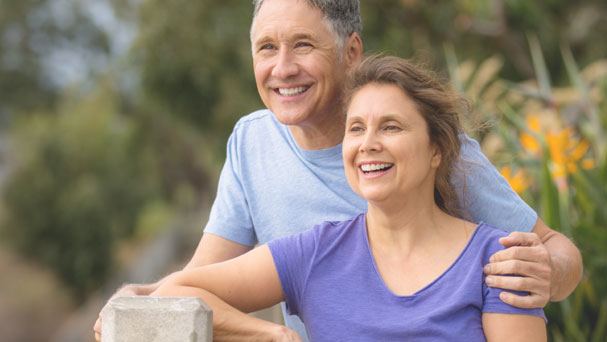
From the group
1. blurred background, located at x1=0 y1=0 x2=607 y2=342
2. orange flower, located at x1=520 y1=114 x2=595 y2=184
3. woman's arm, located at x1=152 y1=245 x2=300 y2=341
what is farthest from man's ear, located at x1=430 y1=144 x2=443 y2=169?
orange flower, located at x1=520 y1=114 x2=595 y2=184

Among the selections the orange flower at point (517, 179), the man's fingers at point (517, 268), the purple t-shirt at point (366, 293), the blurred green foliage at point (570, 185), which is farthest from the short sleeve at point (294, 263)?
the orange flower at point (517, 179)

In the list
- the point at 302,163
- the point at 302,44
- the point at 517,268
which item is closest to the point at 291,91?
the point at 302,44

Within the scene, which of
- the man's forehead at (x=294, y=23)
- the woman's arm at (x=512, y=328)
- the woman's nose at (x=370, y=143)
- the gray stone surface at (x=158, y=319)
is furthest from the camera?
the man's forehead at (x=294, y=23)

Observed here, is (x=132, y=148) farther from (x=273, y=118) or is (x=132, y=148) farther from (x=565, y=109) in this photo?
(x=273, y=118)

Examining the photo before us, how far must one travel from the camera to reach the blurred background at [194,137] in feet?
13.5

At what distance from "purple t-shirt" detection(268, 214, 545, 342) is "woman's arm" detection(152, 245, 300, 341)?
4 cm

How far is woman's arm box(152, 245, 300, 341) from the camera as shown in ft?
6.30

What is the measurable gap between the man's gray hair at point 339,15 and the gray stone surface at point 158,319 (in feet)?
3.64

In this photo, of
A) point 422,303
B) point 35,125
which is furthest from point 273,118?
point 35,125

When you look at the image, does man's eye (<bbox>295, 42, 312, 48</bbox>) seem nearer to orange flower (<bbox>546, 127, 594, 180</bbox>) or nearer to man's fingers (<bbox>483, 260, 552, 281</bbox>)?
man's fingers (<bbox>483, 260, 552, 281</bbox>)

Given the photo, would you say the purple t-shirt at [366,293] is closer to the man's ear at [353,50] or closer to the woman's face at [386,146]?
the woman's face at [386,146]

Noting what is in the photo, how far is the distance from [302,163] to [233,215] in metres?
0.31

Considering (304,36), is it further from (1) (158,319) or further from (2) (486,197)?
(1) (158,319)

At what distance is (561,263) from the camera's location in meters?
2.20
